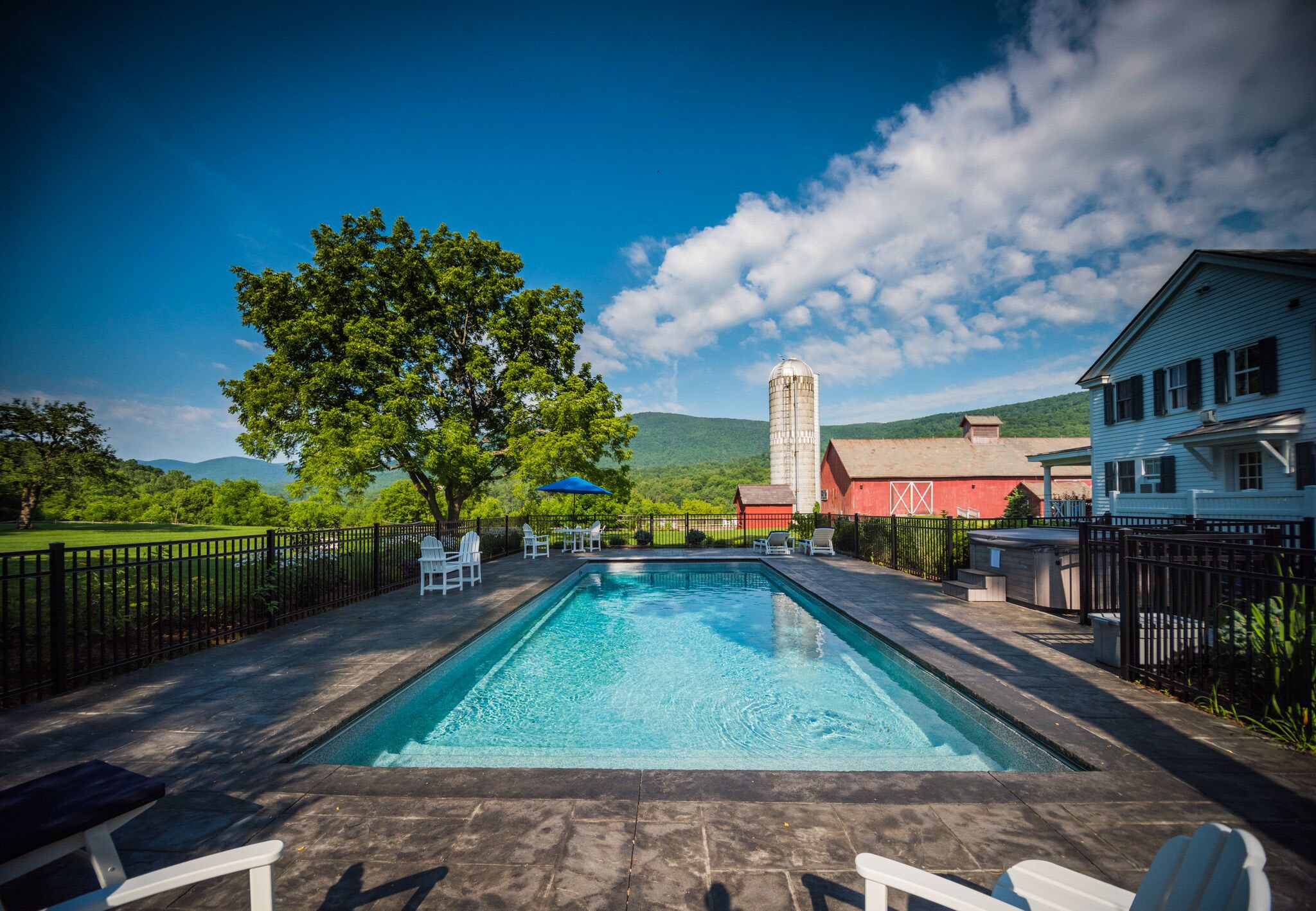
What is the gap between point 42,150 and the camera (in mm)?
13508

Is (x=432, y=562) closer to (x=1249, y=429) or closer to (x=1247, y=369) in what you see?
(x=1249, y=429)

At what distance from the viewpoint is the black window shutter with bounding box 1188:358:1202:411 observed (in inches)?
576

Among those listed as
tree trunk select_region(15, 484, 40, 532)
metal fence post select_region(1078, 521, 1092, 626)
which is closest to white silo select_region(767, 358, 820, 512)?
metal fence post select_region(1078, 521, 1092, 626)

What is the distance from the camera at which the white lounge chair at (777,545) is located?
53.5 ft

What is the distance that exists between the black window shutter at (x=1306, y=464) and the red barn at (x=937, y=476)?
1924 cm

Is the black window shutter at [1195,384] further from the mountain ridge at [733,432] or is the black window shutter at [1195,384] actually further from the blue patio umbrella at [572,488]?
the mountain ridge at [733,432]

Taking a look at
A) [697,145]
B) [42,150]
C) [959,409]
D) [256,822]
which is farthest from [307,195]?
[959,409]

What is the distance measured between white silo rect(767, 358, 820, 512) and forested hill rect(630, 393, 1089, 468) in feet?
73.5

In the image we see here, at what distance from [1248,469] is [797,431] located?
77.9 ft

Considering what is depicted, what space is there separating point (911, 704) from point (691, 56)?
1527 centimetres

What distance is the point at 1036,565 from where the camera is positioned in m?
7.63

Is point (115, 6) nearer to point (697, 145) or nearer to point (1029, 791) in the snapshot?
point (697, 145)

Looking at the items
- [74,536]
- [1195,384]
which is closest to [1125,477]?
[1195,384]

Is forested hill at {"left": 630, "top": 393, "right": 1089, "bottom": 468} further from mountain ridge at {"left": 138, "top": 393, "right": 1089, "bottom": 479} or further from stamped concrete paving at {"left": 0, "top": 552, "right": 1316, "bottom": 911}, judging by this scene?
stamped concrete paving at {"left": 0, "top": 552, "right": 1316, "bottom": 911}
